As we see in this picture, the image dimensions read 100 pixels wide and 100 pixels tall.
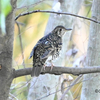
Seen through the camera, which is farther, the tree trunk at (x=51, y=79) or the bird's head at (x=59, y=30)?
the tree trunk at (x=51, y=79)

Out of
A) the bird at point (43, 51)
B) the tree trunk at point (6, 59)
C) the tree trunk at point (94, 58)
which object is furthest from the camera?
the tree trunk at point (94, 58)

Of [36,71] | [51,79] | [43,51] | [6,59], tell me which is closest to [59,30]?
[43,51]

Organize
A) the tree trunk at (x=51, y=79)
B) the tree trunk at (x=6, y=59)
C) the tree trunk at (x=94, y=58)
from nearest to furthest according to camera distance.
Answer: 1. the tree trunk at (x=6, y=59)
2. the tree trunk at (x=94, y=58)
3. the tree trunk at (x=51, y=79)

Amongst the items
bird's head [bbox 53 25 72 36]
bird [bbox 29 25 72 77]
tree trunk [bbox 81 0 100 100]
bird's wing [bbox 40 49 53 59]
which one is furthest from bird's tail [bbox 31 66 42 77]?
bird's head [bbox 53 25 72 36]

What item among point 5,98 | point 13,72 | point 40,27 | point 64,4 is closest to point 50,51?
point 13,72

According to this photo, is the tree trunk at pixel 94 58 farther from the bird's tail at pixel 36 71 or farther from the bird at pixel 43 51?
the bird's tail at pixel 36 71

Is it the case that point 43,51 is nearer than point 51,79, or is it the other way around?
point 43,51

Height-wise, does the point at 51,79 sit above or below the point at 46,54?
below

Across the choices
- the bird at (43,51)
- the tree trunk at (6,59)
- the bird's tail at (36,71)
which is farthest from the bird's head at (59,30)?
the tree trunk at (6,59)

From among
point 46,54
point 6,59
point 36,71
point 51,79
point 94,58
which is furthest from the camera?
point 51,79

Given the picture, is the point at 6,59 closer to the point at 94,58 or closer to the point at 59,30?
the point at 94,58

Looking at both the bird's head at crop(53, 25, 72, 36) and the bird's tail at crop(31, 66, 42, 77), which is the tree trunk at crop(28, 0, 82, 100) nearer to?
the bird's head at crop(53, 25, 72, 36)

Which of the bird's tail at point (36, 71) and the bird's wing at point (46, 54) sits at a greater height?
the bird's wing at point (46, 54)

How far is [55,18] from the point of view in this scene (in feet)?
9.19
